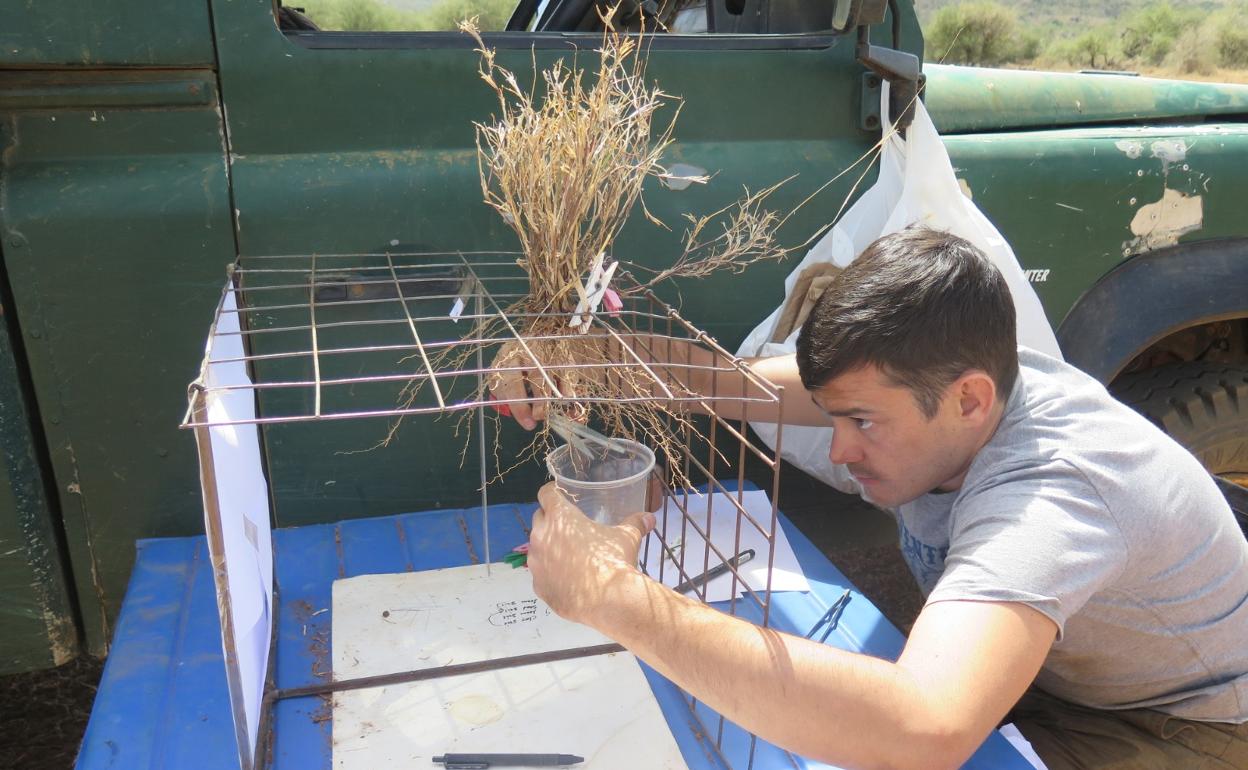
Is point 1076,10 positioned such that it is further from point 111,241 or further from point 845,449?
point 111,241

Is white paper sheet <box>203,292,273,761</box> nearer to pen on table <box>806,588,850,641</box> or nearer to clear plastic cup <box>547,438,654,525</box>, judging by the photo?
clear plastic cup <box>547,438,654,525</box>

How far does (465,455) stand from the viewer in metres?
1.92

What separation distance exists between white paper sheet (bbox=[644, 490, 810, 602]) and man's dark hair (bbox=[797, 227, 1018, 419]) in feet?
1.43

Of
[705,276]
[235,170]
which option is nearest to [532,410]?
[705,276]

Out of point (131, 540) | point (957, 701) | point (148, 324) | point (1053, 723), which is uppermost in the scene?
point (148, 324)

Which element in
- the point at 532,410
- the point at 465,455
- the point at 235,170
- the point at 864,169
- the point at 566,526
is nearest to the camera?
the point at 566,526

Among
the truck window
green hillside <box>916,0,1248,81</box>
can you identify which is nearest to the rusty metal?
the truck window

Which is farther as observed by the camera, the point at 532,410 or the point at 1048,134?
the point at 1048,134

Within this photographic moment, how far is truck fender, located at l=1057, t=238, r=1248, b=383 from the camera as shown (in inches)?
85.5

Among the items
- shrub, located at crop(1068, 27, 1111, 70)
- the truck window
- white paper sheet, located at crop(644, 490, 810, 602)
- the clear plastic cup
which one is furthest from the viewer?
shrub, located at crop(1068, 27, 1111, 70)

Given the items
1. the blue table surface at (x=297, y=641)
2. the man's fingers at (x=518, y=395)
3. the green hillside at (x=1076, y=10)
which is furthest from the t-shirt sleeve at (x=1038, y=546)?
the green hillside at (x=1076, y=10)

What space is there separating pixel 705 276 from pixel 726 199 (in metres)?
0.17

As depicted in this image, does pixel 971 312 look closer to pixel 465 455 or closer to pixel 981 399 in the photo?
pixel 981 399

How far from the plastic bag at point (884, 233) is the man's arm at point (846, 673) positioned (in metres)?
0.94
